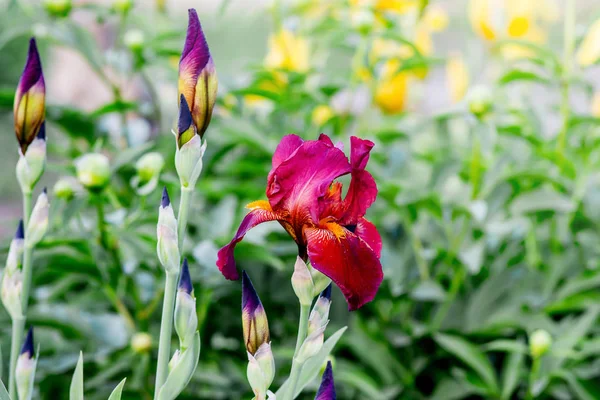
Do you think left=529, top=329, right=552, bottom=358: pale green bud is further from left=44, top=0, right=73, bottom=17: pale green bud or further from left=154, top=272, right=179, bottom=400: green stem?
left=44, top=0, right=73, bottom=17: pale green bud

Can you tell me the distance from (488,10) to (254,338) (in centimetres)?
86

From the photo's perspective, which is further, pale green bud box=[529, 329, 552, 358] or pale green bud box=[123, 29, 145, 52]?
pale green bud box=[123, 29, 145, 52]

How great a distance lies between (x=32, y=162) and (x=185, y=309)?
14 cm

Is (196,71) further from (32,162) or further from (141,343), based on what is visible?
(141,343)

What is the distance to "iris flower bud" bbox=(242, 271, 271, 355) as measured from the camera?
0.33 m

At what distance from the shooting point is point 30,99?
39cm

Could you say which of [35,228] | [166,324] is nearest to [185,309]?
A: [166,324]

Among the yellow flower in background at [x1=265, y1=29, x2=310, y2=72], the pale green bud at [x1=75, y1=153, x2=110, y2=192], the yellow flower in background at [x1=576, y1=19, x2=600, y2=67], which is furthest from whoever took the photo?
the yellow flower in background at [x1=265, y1=29, x2=310, y2=72]

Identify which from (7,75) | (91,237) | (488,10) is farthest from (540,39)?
(7,75)

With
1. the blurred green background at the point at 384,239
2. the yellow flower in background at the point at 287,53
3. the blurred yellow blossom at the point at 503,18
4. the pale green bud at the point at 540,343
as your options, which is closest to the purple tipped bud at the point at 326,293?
the blurred green background at the point at 384,239

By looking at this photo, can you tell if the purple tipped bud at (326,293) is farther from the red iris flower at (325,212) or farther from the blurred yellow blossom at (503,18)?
the blurred yellow blossom at (503,18)

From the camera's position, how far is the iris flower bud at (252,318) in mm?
335

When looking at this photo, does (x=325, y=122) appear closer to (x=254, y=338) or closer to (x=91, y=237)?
(x=91, y=237)

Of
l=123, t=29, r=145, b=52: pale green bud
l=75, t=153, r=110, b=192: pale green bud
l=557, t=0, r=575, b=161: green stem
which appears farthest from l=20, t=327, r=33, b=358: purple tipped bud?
l=557, t=0, r=575, b=161: green stem
